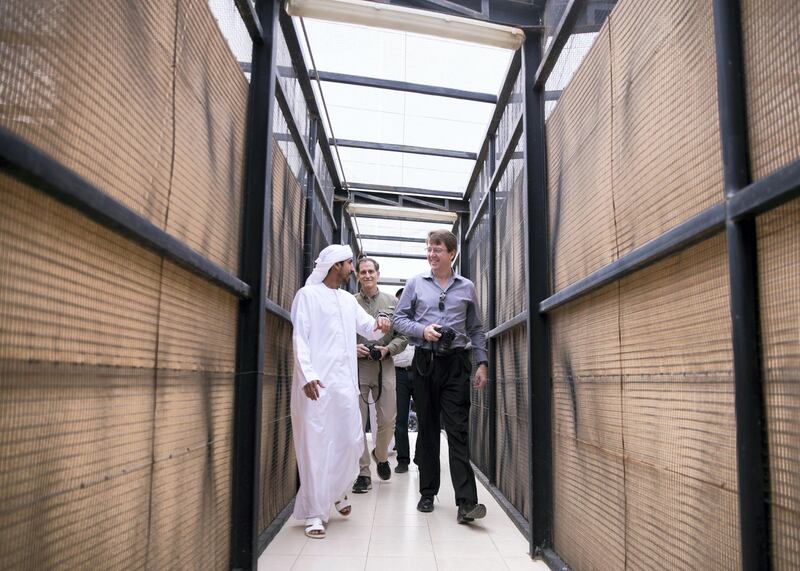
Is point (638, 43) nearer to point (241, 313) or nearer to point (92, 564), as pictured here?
point (241, 313)

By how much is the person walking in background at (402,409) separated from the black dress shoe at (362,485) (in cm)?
91

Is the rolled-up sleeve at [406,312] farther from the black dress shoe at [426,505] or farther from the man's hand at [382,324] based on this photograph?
the black dress shoe at [426,505]

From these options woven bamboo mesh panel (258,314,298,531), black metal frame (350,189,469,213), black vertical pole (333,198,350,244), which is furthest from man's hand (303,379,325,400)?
black metal frame (350,189,469,213)

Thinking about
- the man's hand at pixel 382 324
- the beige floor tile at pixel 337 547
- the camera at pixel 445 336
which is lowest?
the beige floor tile at pixel 337 547

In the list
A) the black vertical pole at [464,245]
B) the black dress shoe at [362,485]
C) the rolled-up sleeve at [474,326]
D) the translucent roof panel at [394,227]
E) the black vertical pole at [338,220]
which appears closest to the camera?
the rolled-up sleeve at [474,326]

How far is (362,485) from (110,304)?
11.5 feet

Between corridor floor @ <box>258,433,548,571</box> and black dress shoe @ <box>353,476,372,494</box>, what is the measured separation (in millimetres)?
293

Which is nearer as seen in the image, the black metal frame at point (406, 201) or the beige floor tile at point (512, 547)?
the beige floor tile at point (512, 547)

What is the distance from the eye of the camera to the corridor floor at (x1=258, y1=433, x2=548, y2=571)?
299cm

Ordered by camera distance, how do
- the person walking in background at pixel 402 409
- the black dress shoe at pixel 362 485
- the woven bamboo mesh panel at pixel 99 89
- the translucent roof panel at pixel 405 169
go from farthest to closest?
1. the translucent roof panel at pixel 405 169
2. the person walking in background at pixel 402 409
3. the black dress shoe at pixel 362 485
4. the woven bamboo mesh panel at pixel 99 89

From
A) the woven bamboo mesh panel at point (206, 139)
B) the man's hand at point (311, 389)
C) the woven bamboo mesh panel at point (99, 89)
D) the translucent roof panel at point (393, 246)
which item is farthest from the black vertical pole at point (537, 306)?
the translucent roof panel at point (393, 246)

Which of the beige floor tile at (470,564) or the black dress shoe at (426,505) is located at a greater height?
the black dress shoe at (426,505)

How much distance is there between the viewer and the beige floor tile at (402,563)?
115 inches

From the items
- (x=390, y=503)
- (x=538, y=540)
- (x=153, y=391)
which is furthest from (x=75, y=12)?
(x=390, y=503)
